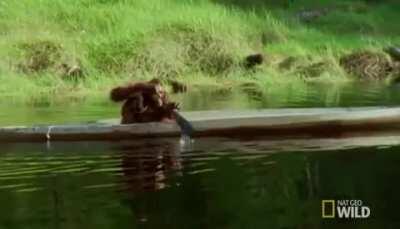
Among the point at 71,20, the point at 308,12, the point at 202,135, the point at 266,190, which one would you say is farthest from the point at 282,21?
the point at 266,190

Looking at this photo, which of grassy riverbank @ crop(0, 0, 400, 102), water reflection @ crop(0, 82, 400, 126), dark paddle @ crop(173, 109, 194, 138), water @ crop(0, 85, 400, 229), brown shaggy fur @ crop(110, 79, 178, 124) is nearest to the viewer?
water @ crop(0, 85, 400, 229)

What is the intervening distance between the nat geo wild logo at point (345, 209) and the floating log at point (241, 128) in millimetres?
3986

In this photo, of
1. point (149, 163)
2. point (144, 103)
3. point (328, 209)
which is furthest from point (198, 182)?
point (144, 103)

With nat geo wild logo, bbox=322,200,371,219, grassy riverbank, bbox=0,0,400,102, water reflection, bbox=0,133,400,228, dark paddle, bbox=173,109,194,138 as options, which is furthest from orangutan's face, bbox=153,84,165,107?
grassy riverbank, bbox=0,0,400,102

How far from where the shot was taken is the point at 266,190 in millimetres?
8828

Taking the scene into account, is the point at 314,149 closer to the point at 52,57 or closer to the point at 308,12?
the point at 52,57

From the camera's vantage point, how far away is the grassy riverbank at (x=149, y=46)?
846 inches

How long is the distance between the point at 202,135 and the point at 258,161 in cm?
185

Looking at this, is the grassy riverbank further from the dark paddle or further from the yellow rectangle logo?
the yellow rectangle logo

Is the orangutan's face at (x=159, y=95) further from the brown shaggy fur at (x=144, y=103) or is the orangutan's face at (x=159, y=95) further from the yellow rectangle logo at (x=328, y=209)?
the yellow rectangle logo at (x=328, y=209)

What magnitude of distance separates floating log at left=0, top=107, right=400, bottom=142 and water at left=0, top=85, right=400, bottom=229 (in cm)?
16

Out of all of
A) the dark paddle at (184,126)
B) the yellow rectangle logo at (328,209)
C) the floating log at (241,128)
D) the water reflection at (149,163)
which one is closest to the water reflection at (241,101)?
the floating log at (241,128)

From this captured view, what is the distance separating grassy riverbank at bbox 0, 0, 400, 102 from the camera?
846 inches

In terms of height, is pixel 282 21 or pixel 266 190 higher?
pixel 282 21
